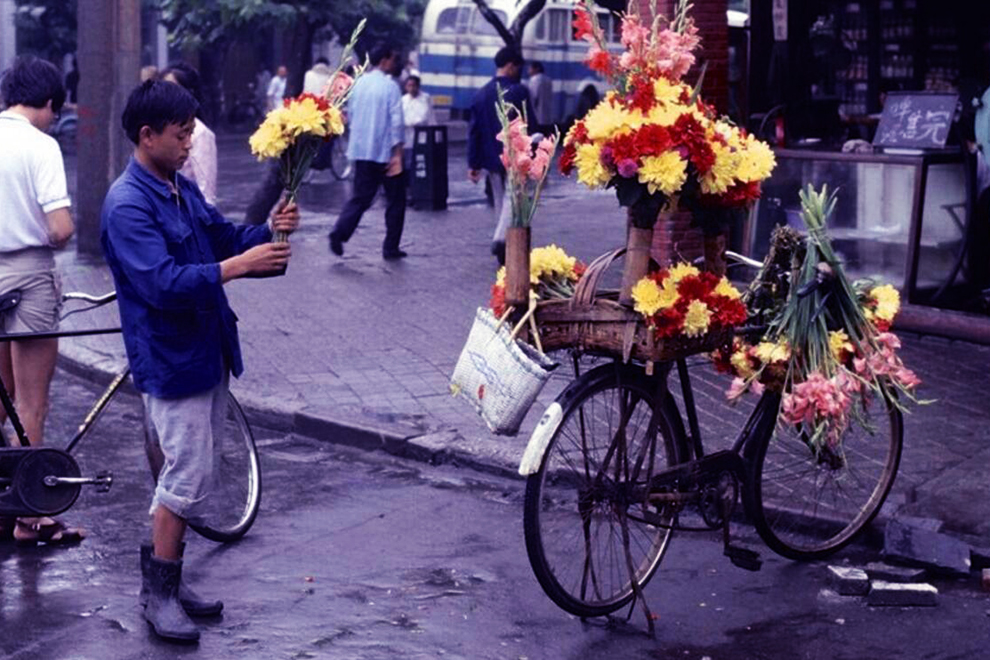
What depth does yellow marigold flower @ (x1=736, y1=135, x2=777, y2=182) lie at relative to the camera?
5629mm

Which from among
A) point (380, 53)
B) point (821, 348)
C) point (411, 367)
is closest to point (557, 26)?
point (380, 53)

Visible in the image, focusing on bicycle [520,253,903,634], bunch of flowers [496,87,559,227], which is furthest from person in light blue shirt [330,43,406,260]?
bunch of flowers [496,87,559,227]

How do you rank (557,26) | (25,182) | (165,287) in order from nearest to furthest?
(165,287) → (25,182) → (557,26)

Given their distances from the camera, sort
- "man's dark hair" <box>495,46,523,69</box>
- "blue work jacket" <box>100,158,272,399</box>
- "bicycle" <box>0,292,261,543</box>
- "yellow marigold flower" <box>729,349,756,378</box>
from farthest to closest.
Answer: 1. "man's dark hair" <box>495,46,523,69</box>
2. "bicycle" <box>0,292,261,543</box>
3. "yellow marigold flower" <box>729,349,756,378</box>
4. "blue work jacket" <box>100,158,272,399</box>

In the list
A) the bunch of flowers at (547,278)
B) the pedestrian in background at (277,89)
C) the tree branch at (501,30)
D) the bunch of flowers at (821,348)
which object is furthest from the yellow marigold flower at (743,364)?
the pedestrian in background at (277,89)

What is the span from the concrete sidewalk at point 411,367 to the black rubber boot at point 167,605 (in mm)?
2539

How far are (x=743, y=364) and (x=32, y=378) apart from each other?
2939mm

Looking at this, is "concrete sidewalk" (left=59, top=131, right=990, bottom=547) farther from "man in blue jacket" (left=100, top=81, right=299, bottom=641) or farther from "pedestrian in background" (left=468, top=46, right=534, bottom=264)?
"man in blue jacket" (left=100, top=81, right=299, bottom=641)

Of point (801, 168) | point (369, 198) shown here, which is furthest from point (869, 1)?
point (369, 198)

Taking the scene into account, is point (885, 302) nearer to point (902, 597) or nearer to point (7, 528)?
point (902, 597)

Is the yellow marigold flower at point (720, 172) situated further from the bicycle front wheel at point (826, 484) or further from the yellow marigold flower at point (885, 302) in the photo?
the bicycle front wheel at point (826, 484)

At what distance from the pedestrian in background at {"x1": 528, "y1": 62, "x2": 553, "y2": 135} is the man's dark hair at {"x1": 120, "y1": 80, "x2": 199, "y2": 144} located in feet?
75.9

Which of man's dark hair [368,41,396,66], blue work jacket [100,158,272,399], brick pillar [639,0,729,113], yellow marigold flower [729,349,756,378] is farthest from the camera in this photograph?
man's dark hair [368,41,396,66]

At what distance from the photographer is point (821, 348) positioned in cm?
604
